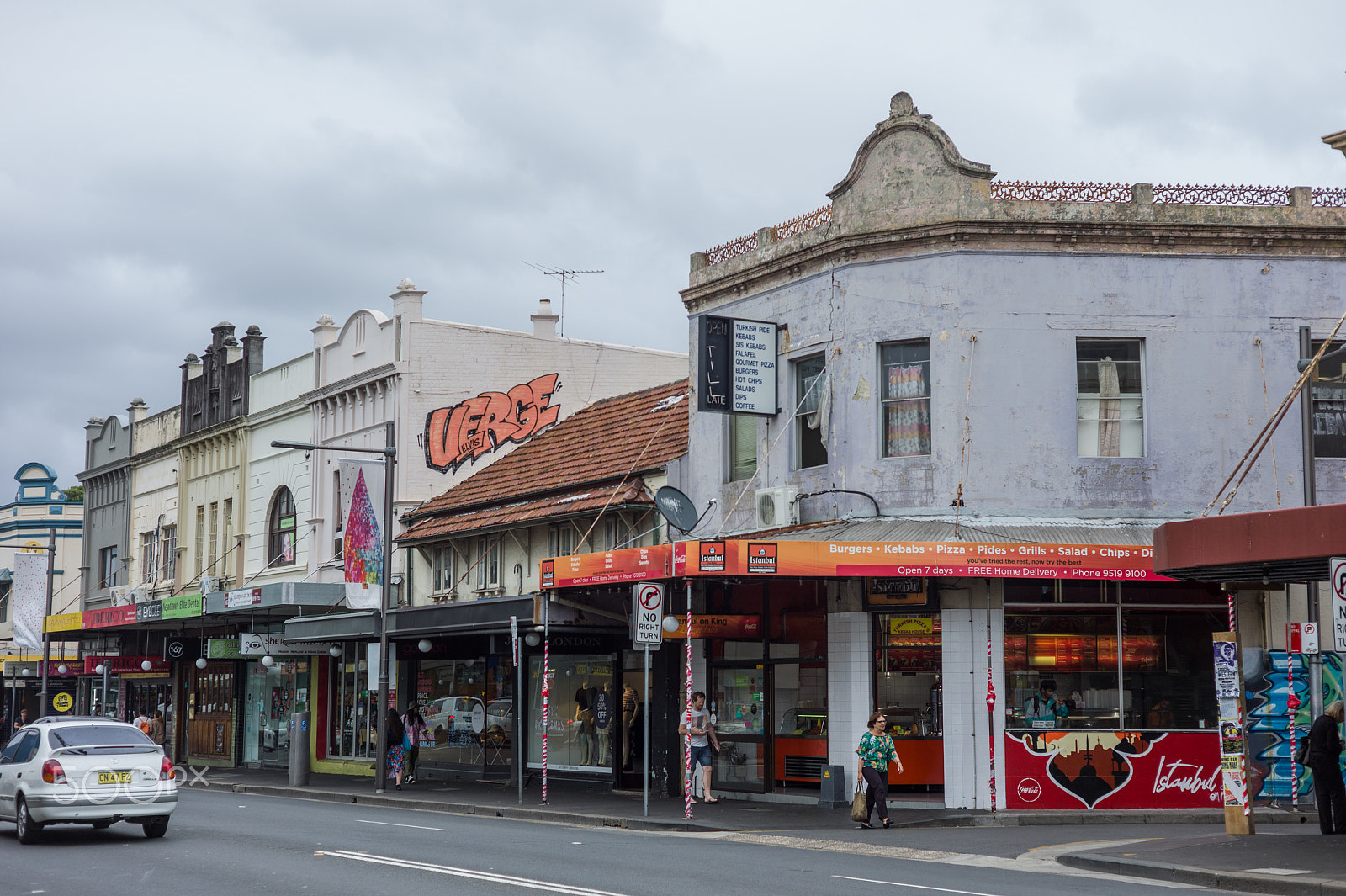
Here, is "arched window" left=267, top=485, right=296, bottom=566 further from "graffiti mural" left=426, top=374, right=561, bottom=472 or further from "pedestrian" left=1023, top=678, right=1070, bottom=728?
"pedestrian" left=1023, top=678, right=1070, bottom=728

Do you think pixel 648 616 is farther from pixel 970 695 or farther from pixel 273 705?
pixel 273 705

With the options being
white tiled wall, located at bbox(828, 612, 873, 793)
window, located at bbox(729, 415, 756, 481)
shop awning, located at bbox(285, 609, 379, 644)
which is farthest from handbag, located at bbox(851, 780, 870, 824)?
shop awning, located at bbox(285, 609, 379, 644)

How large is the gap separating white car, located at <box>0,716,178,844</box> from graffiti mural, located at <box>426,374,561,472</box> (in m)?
16.5

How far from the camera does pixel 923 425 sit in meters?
21.8

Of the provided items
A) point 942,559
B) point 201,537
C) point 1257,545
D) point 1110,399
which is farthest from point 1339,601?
point 201,537

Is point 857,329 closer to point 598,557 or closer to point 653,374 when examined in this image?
point 598,557

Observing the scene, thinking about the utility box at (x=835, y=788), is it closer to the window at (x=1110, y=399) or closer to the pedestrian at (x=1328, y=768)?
the window at (x=1110, y=399)

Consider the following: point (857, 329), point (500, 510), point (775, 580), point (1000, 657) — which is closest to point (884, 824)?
point (1000, 657)

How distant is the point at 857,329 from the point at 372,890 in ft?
40.3

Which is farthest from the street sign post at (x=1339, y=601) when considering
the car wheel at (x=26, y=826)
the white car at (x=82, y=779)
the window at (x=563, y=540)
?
the window at (x=563, y=540)

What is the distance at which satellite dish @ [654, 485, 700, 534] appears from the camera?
928 inches

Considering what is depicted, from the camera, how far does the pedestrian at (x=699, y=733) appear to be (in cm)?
2178

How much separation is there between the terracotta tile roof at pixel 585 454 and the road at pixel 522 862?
8517 mm

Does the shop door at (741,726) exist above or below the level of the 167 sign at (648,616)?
below
